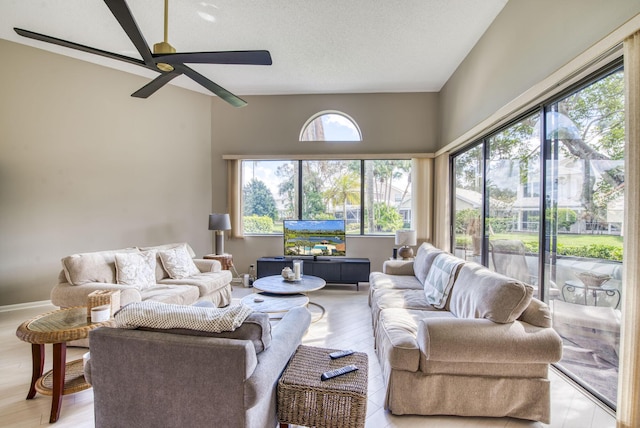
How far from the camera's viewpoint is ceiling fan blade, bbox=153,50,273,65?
227 centimetres

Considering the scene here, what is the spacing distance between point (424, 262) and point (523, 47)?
7.67 feet

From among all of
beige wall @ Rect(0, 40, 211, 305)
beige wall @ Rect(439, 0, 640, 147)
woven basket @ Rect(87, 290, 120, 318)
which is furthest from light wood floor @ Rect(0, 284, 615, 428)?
beige wall @ Rect(439, 0, 640, 147)

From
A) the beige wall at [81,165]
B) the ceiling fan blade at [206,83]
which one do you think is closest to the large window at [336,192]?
the beige wall at [81,165]

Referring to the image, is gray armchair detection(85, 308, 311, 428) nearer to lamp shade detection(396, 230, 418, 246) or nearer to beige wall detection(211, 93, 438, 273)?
lamp shade detection(396, 230, 418, 246)

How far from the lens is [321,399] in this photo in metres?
1.47

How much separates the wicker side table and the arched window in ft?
14.7

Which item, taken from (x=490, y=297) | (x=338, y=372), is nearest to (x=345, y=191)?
(x=490, y=297)

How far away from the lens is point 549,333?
6.14 ft

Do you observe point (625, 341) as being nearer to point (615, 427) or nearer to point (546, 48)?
point (615, 427)

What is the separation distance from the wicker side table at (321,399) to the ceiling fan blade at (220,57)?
2.18 meters

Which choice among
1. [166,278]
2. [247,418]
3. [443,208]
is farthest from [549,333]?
[166,278]

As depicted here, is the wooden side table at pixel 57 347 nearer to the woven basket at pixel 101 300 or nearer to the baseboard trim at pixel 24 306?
the woven basket at pixel 101 300

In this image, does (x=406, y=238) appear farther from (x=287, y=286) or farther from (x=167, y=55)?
(x=167, y=55)

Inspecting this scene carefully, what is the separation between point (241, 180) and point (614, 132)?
4.99 m
